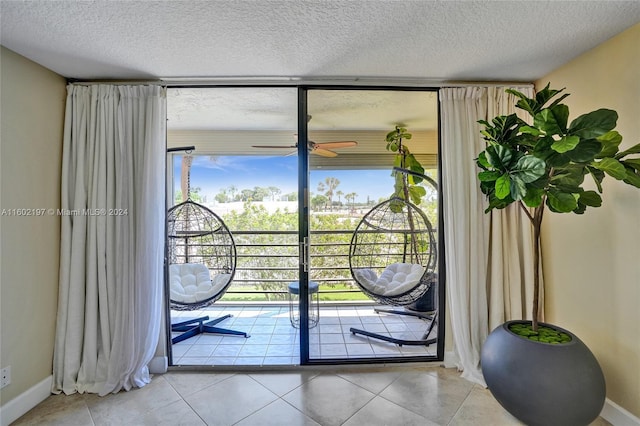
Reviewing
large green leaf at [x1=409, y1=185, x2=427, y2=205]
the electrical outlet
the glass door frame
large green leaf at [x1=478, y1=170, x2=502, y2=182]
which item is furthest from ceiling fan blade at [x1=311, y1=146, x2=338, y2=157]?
the electrical outlet

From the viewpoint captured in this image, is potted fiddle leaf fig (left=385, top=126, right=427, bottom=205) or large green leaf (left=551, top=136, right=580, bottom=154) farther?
potted fiddle leaf fig (left=385, top=126, right=427, bottom=205)

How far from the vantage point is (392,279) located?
2.93 m

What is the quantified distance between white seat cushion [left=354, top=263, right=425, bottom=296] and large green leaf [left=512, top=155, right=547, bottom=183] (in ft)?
4.66

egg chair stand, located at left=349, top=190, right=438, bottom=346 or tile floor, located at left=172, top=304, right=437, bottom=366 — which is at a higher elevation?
egg chair stand, located at left=349, top=190, right=438, bottom=346

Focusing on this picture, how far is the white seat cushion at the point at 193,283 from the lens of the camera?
284 cm

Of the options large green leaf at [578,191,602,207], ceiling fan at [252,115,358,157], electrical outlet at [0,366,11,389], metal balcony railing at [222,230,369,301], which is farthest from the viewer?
metal balcony railing at [222,230,369,301]

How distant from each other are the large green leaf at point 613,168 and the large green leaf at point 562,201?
20 centimetres

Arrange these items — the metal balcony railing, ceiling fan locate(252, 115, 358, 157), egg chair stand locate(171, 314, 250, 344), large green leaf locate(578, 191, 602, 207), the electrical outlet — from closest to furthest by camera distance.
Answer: large green leaf locate(578, 191, 602, 207) < the electrical outlet < ceiling fan locate(252, 115, 358, 157) < egg chair stand locate(171, 314, 250, 344) < the metal balcony railing

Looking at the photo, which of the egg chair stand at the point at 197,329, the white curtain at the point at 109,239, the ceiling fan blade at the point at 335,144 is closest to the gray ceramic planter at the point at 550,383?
the ceiling fan blade at the point at 335,144

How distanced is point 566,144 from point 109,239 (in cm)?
305

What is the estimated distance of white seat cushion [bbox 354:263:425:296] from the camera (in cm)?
276

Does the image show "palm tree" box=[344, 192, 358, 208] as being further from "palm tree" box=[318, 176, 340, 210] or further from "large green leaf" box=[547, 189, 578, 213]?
"large green leaf" box=[547, 189, 578, 213]

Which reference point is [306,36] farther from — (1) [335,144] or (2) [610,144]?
(2) [610,144]

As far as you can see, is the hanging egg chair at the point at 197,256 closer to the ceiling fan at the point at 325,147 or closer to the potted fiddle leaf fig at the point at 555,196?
the ceiling fan at the point at 325,147
